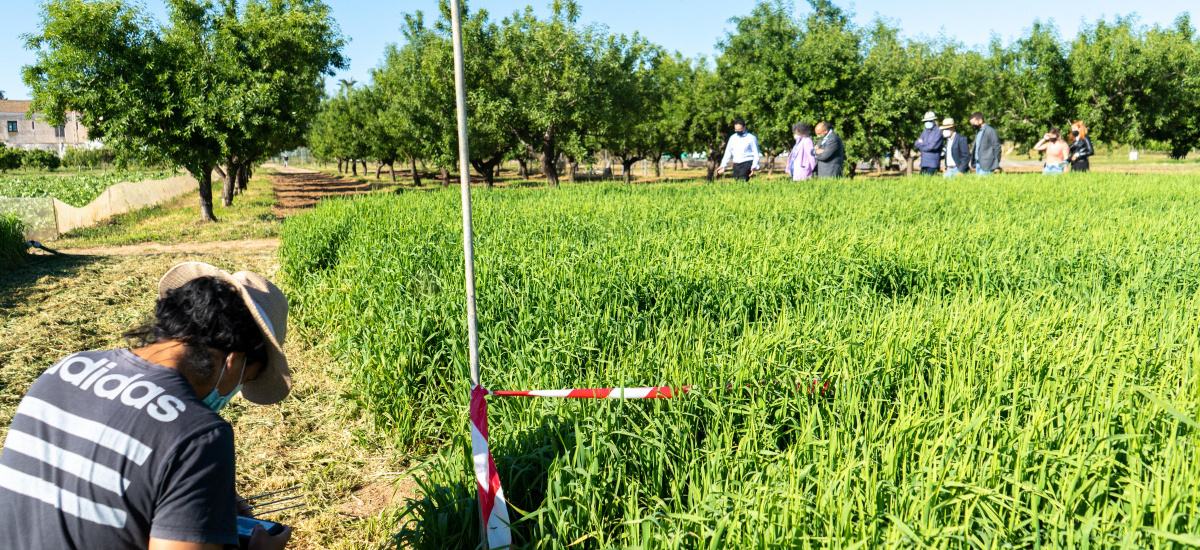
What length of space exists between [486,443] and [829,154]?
1118 centimetres

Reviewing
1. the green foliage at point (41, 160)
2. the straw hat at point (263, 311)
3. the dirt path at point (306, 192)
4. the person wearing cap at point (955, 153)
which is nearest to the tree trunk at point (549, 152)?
the dirt path at point (306, 192)

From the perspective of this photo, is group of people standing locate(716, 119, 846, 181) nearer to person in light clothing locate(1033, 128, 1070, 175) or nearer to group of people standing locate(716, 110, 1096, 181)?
group of people standing locate(716, 110, 1096, 181)

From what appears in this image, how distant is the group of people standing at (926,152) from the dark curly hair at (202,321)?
10576 millimetres

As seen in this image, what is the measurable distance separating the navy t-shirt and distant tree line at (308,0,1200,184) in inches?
775

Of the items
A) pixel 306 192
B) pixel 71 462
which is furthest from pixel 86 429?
pixel 306 192

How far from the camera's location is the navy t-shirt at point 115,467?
1.39 metres

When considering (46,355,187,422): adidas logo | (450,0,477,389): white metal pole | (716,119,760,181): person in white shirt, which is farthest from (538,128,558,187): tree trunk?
(46,355,187,422): adidas logo

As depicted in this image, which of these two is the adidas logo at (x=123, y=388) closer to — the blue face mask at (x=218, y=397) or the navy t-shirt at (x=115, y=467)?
the navy t-shirt at (x=115, y=467)

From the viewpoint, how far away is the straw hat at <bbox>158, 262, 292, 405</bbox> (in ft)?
5.57

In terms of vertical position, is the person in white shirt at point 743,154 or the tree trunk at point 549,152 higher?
the tree trunk at point 549,152

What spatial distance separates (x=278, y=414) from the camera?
3.86 m

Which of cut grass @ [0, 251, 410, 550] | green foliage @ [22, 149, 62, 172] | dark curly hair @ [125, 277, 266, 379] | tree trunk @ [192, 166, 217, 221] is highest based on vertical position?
green foliage @ [22, 149, 62, 172]

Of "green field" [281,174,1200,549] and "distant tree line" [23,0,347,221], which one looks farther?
"distant tree line" [23,0,347,221]

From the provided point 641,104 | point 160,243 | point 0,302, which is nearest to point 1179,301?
point 0,302
